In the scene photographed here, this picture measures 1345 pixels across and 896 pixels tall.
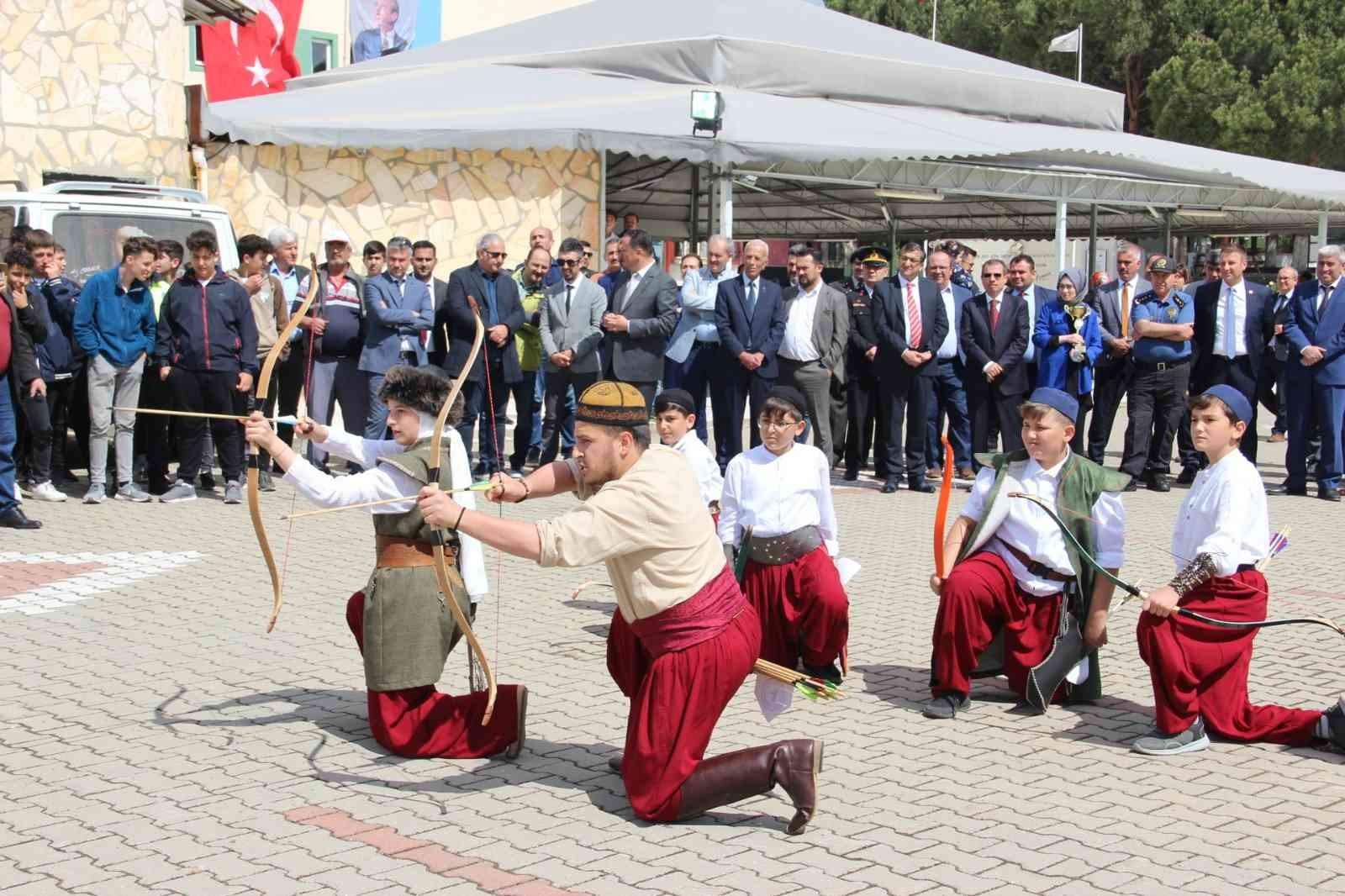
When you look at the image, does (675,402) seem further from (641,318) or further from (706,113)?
(706,113)

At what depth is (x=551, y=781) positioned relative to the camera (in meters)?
5.60

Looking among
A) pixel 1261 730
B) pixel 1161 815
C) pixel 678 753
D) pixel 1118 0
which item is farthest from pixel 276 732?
pixel 1118 0

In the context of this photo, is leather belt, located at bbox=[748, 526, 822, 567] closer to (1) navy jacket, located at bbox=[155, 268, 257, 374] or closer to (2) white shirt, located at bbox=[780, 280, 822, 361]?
(2) white shirt, located at bbox=[780, 280, 822, 361]

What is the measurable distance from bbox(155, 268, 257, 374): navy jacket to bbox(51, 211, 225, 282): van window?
4.50 feet

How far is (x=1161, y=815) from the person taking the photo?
5.32 meters

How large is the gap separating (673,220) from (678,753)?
61.2 ft

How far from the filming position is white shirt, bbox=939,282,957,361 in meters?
13.1

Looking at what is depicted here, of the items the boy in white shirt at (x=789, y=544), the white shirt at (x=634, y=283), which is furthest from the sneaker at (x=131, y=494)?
the boy in white shirt at (x=789, y=544)

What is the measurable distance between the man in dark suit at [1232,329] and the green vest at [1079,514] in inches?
286

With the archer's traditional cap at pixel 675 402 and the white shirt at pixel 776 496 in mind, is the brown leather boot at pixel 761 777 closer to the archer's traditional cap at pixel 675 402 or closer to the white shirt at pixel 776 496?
the white shirt at pixel 776 496

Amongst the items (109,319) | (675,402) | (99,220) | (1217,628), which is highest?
(99,220)

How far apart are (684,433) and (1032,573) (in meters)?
1.79

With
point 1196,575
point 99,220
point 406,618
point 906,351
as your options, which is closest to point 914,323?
point 906,351

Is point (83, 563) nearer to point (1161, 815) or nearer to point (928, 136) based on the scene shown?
point (1161, 815)
